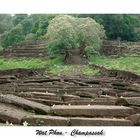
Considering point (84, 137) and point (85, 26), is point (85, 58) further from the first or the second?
point (84, 137)

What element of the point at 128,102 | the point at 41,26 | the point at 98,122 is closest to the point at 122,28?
the point at 41,26

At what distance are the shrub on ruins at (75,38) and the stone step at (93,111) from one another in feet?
24.5

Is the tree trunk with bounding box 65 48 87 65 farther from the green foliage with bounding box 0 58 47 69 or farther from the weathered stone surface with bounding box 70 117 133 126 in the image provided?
the weathered stone surface with bounding box 70 117 133 126

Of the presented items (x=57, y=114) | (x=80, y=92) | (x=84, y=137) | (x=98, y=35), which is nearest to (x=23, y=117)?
(x=57, y=114)

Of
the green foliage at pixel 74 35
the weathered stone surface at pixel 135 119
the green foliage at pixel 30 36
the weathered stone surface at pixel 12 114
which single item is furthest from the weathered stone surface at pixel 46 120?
the green foliage at pixel 30 36

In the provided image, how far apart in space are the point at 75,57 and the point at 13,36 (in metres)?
2.77

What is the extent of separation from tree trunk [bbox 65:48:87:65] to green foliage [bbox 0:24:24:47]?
2.02m

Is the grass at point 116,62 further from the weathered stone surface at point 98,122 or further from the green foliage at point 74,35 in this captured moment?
the weathered stone surface at point 98,122

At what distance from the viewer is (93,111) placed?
31.0 ft

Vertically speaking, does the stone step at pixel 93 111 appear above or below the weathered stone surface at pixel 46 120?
above

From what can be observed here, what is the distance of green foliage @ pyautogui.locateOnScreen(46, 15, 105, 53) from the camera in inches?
702

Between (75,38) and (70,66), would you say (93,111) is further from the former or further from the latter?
(70,66)

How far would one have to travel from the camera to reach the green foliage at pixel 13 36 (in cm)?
1682

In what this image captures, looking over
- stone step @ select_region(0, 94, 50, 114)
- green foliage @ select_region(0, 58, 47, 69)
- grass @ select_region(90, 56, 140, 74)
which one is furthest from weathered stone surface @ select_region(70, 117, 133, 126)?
grass @ select_region(90, 56, 140, 74)
